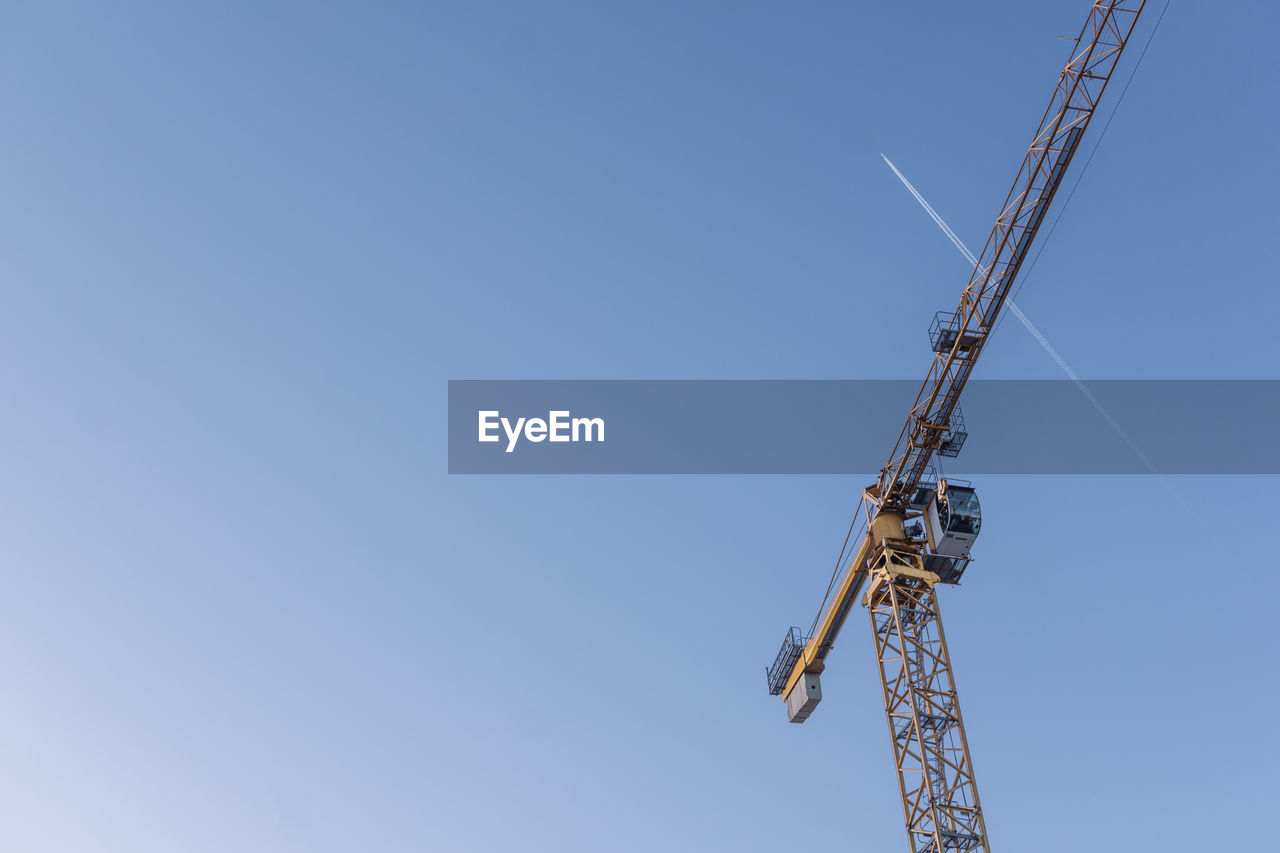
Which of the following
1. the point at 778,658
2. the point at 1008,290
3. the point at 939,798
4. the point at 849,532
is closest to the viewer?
the point at 939,798

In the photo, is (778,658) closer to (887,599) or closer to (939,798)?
(887,599)

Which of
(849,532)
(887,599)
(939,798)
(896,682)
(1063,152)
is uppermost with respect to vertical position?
(1063,152)

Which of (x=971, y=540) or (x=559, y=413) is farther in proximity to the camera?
(x=559, y=413)

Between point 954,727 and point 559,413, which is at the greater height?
point 559,413

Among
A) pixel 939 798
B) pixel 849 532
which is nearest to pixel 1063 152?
pixel 849 532

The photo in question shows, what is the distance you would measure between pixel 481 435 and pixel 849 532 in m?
17.7

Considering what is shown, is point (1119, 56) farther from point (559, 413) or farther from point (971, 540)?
point (559, 413)

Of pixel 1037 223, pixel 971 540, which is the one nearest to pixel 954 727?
pixel 971 540

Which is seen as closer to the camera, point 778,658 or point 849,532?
point 849,532

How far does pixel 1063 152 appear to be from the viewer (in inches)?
2212

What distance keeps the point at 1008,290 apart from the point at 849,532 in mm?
13111

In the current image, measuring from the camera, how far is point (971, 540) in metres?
56.9

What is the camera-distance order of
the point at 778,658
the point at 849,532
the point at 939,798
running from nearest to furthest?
the point at 939,798
the point at 849,532
the point at 778,658

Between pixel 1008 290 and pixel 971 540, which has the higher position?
pixel 1008 290
